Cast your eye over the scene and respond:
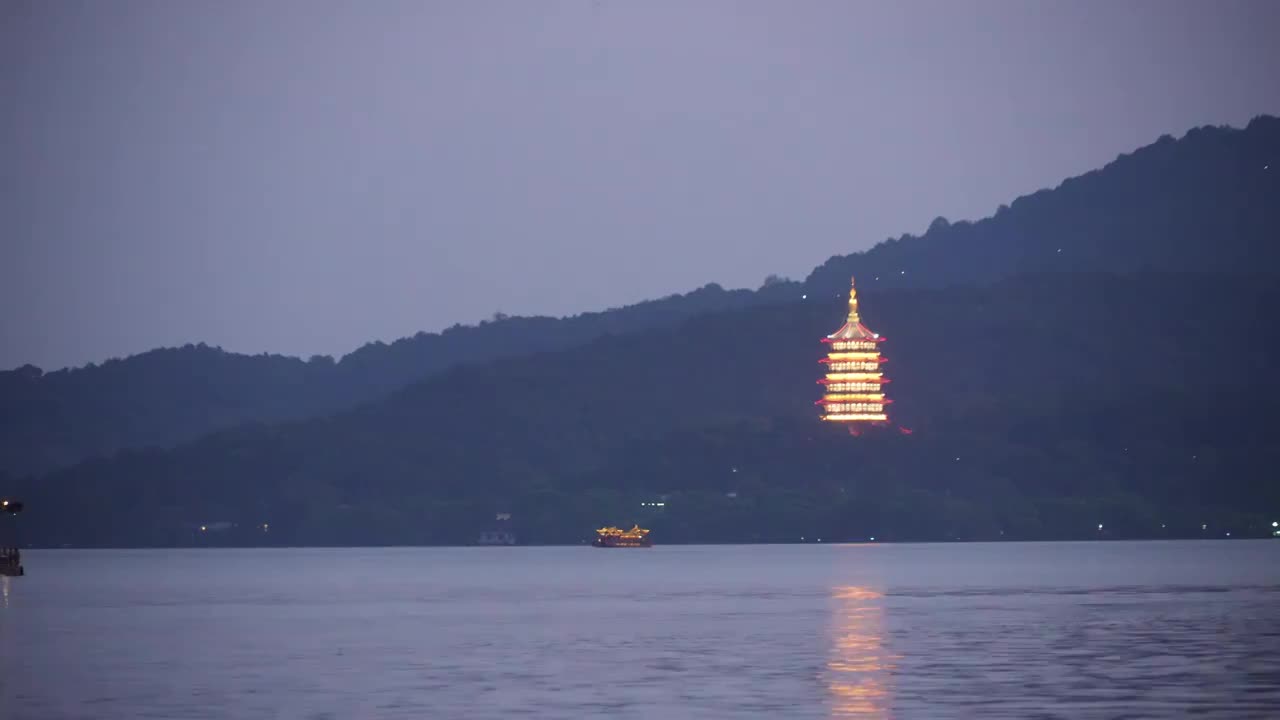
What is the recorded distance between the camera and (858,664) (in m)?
71.2

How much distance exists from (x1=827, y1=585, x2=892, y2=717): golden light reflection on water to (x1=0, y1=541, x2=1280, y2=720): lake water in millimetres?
162

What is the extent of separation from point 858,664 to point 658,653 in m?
9.12

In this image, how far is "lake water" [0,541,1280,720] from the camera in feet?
190

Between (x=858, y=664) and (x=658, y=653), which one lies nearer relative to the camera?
(x=858, y=664)

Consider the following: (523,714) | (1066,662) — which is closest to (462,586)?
(1066,662)

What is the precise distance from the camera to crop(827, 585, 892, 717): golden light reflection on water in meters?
57.3

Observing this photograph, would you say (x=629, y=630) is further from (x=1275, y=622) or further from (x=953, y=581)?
(x=953, y=581)

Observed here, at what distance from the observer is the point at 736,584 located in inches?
6216

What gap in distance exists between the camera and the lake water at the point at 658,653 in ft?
190

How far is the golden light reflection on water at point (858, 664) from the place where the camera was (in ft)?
188

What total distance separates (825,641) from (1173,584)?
6372 cm

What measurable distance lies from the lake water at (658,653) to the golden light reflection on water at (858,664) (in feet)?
0.53

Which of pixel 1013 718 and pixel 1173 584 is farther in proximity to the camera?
pixel 1173 584

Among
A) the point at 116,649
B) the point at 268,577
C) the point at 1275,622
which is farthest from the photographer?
the point at 268,577
